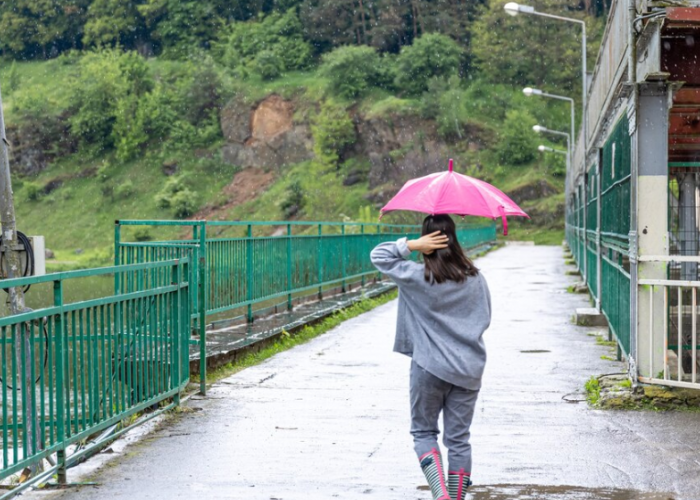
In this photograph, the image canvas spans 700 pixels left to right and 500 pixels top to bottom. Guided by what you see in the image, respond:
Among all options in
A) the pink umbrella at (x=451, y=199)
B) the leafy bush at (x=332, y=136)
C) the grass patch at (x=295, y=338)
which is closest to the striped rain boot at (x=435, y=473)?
the pink umbrella at (x=451, y=199)

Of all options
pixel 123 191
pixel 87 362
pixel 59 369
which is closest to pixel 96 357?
pixel 87 362

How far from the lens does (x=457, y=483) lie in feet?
18.2

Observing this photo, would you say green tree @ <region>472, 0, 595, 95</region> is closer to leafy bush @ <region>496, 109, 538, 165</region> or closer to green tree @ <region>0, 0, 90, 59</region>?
leafy bush @ <region>496, 109, 538, 165</region>

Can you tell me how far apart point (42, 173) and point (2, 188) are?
386 ft

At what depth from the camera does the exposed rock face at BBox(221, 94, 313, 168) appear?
104 m

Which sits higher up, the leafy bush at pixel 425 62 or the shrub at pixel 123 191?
the leafy bush at pixel 425 62

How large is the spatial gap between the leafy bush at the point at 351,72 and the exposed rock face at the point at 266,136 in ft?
16.5

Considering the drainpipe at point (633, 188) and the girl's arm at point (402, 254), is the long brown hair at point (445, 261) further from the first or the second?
the drainpipe at point (633, 188)

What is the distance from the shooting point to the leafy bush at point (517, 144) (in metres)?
91.3

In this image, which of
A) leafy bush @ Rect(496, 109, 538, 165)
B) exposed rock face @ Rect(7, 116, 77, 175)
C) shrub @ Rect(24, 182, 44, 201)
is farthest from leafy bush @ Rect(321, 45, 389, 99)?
exposed rock face @ Rect(7, 116, 77, 175)

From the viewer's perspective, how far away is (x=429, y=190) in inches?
223

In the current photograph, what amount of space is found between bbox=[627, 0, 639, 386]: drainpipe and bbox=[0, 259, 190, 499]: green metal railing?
144 inches

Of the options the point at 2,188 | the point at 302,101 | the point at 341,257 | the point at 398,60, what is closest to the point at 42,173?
the point at 302,101

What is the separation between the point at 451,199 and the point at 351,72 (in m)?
102
